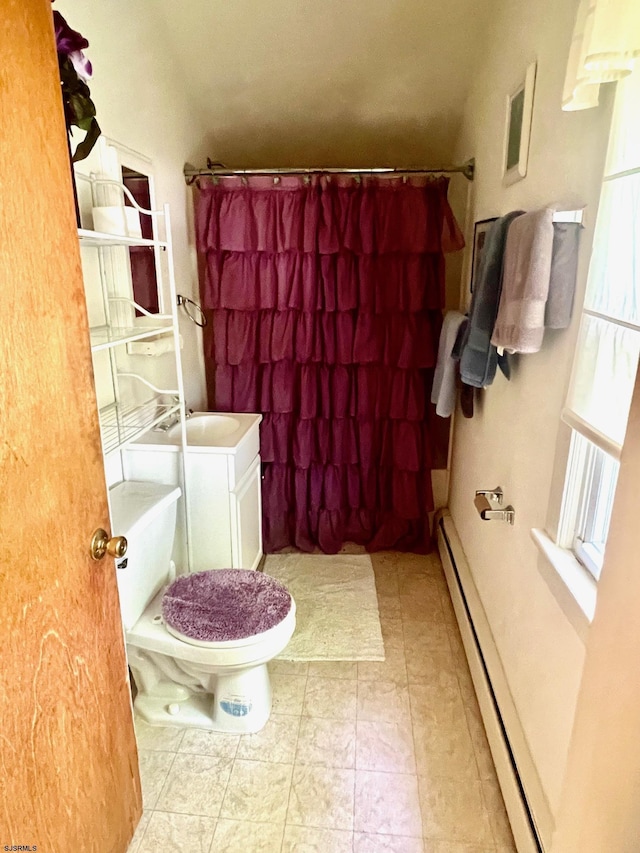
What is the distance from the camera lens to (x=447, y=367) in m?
2.25

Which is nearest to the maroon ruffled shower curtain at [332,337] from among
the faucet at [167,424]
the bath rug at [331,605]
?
the bath rug at [331,605]

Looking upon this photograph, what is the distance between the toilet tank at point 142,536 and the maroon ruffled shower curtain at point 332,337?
2.89ft

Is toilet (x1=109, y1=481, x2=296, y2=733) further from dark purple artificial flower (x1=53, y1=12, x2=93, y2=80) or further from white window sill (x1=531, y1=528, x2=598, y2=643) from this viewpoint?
dark purple artificial flower (x1=53, y1=12, x2=93, y2=80)

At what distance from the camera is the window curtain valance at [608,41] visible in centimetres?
84

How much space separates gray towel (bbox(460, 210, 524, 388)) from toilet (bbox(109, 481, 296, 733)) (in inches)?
38.1

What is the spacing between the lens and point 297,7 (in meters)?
1.91

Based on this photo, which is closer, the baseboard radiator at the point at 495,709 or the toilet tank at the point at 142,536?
the baseboard radiator at the point at 495,709

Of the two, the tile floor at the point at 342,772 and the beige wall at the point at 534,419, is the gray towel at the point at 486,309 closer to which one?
the beige wall at the point at 534,419

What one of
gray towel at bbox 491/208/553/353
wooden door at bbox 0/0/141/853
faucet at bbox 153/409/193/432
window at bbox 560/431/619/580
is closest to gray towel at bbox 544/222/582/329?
gray towel at bbox 491/208/553/353

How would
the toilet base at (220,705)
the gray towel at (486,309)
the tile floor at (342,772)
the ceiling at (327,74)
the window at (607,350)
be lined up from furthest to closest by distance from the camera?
the ceiling at (327,74) → the toilet base at (220,705) → the gray towel at (486,309) → the tile floor at (342,772) → the window at (607,350)

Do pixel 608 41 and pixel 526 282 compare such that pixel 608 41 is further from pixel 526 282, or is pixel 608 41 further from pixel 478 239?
pixel 478 239

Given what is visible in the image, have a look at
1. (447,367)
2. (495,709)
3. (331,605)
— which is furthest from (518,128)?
(331,605)

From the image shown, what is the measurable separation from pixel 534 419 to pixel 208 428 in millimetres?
1380

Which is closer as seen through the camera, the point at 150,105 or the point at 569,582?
the point at 569,582
